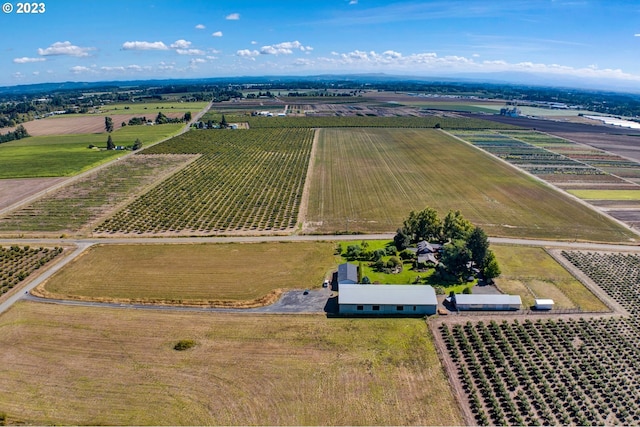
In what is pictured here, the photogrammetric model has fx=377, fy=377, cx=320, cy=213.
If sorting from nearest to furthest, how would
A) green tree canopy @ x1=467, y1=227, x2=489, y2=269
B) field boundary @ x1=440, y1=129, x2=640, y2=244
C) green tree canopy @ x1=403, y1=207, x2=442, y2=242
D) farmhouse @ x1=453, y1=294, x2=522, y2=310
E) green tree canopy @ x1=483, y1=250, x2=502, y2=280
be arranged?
1. farmhouse @ x1=453, y1=294, x2=522, y2=310
2. green tree canopy @ x1=483, y1=250, x2=502, y2=280
3. green tree canopy @ x1=467, y1=227, x2=489, y2=269
4. green tree canopy @ x1=403, y1=207, x2=442, y2=242
5. field boundary @ x1=440, y1=129, x2=640, y2=244

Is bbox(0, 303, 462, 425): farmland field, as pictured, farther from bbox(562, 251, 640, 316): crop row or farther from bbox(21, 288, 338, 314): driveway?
bbox(562, 251, 640, 316): crop row

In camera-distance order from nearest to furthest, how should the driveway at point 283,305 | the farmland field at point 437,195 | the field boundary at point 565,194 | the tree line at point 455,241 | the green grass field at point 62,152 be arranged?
the driveway at point 283,305 < the tree line at point 455,241 < the farmland field at point 437,195 < the field boundary at point 565,194 < the green grass field at point 62,152

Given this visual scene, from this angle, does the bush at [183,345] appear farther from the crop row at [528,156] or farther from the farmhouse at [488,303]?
the crop row at [528,156]

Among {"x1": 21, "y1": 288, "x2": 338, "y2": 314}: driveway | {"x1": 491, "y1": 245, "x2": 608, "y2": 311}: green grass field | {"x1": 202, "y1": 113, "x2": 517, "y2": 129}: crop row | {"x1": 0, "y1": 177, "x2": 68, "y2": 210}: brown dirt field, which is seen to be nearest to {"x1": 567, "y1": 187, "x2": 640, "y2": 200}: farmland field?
{"x1": 491, "y1": 245, "x2": 608, "y2": 311}: green grass field

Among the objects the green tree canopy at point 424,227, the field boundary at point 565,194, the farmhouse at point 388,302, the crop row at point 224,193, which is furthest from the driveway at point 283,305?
the field boundary at point 565,194

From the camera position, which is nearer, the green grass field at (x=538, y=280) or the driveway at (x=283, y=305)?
the driveway at (x=283, y=305)

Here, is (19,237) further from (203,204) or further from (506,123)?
(506,123)

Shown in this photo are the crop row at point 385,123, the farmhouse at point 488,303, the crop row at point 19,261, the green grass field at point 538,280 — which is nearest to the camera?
the farmhouse at point 488,303
